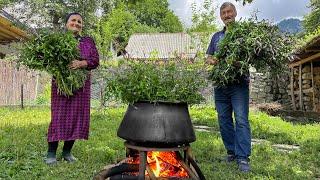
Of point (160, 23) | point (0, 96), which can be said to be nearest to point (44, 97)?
point (0, 96)

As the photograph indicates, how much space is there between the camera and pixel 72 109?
541cm

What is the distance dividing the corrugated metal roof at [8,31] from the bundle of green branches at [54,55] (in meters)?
4.46

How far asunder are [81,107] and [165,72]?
6.70 ft

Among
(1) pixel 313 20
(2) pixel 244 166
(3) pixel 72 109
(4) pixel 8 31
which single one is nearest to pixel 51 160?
(3) pixel 72 109

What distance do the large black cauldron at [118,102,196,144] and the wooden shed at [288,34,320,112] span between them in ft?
34.0

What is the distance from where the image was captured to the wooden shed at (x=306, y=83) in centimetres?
1425

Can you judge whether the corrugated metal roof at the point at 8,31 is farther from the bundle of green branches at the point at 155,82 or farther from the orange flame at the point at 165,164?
the orange flame at the point at 165,164

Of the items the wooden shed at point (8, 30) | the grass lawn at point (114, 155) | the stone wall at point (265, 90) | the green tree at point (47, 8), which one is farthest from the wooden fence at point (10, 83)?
the green tree at point (47, 8)

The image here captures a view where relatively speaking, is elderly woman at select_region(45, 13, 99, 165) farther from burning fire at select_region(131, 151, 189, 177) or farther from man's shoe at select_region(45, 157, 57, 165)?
burning fire at select_region(131, 151, 189, 177)

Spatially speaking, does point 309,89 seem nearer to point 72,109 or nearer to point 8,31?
point 8,31

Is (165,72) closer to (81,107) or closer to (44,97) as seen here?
(81,107)

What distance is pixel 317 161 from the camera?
19.8 ft

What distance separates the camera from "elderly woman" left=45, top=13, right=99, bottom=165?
17.6ft

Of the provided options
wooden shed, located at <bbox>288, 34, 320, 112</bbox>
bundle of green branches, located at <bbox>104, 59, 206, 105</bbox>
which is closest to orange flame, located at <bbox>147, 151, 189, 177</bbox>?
bundle of green branches, located at <bbox>104, 59, 206, 105</bbox>
